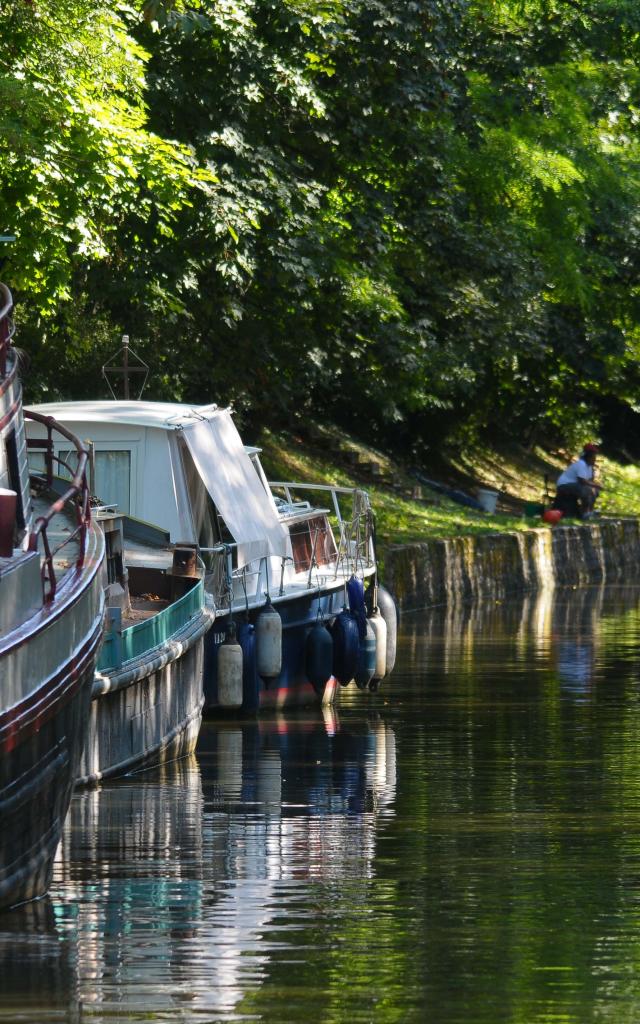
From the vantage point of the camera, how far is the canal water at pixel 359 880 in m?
9.76

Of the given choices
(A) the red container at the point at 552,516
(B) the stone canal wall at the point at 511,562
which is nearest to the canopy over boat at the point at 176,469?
(B) the stone canal wall at the point at 511,562

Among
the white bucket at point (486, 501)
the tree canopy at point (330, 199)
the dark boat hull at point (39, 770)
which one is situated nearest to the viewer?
the dark boat hull at point (39, 770)

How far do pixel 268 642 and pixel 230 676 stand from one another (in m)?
0.61

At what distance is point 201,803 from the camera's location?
15.5 m

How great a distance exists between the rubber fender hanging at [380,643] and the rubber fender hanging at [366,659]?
6 centimetres

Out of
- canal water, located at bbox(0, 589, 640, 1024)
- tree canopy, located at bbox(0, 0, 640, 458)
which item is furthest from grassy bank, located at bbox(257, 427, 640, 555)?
canal water, located at bbox(0, 589, 640, 1024)

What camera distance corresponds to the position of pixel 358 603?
22.7 metres

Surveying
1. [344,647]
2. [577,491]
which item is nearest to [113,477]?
[344,647]

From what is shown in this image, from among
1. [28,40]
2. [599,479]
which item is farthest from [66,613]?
[599,479]

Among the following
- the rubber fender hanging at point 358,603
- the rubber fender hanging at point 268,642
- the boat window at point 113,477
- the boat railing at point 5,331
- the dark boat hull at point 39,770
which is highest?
the boat railing at point 5,331

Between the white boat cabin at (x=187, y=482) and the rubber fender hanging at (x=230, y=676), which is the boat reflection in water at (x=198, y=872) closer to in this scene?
the rubber fender hanging at (x=230, y=676)

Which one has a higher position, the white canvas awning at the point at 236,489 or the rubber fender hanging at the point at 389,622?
the white canvas awning at the point at 236,489

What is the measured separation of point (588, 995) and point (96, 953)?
2.36 metres

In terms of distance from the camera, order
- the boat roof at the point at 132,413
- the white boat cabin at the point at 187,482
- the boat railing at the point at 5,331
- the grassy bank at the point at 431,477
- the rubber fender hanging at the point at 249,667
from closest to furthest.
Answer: the boat railing at the point at 5,331 → the rubber fender hanging at the point at 249,667 → the white boat cabin at the point at 187,482 → the boat roof at the point at 132,413 → the grassy bank at the point at 431,477
